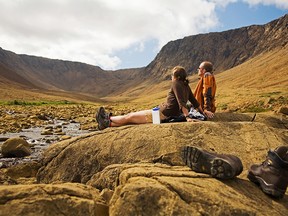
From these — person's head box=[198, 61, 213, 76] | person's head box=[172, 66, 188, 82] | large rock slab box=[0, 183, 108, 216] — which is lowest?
large rock slab box=[0, 183, 108, 216]

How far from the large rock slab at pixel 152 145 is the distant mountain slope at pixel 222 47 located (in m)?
112

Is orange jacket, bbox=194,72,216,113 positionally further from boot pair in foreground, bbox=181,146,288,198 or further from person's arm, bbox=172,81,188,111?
boot pair in foreground, bbox=181,146,288,198

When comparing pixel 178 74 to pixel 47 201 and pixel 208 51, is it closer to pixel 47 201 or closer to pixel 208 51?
pixel 47 201

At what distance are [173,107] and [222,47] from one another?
147 metres

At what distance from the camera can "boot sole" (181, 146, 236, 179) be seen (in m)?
5.50

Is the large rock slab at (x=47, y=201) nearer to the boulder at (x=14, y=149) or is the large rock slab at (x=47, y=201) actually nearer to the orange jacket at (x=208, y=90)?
the orange jacket at (x=208, y=90)

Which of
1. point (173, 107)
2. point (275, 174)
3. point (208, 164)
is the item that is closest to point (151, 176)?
point (208, 164)

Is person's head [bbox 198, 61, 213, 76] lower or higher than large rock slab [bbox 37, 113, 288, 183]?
higher

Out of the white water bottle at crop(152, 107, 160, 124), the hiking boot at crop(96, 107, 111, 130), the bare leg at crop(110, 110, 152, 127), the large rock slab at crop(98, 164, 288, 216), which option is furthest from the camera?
the hiking boot at crop(96, 107, 111, 130)

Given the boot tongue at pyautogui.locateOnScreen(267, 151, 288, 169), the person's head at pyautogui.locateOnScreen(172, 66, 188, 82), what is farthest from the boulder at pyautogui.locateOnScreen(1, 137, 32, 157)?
the boot tongue at pyautogui.locateOnScreen(267, 151, 288, 169)

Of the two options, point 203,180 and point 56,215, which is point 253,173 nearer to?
point 203,180

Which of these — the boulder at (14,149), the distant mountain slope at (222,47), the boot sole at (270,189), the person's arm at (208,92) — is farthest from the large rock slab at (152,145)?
the distant mountain slope at (222,47)

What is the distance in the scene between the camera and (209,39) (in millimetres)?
158375

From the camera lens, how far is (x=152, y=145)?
295 inches
